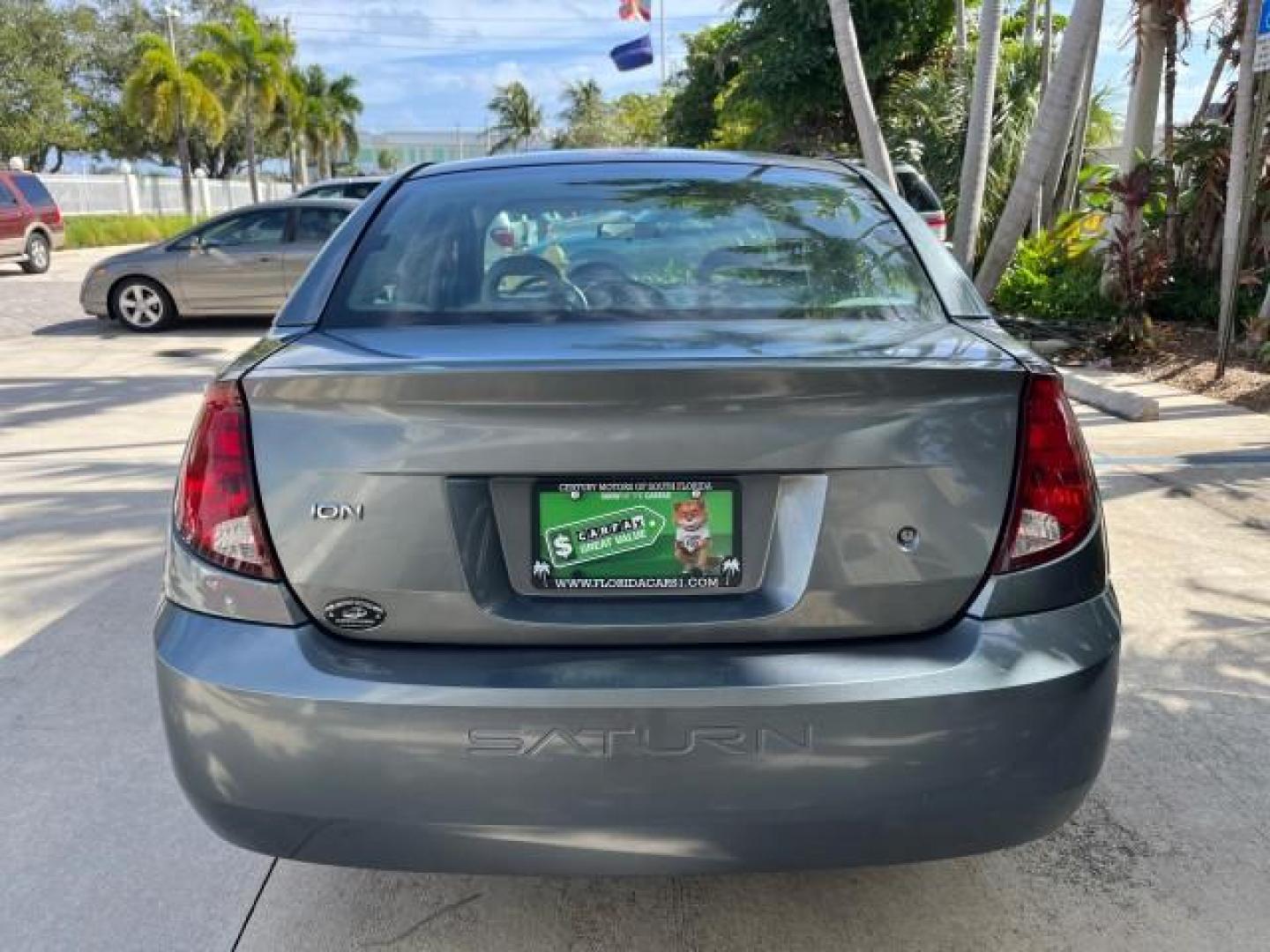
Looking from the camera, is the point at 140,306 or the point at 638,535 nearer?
the point at 638,535

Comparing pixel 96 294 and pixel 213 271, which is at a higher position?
pixel 213 271

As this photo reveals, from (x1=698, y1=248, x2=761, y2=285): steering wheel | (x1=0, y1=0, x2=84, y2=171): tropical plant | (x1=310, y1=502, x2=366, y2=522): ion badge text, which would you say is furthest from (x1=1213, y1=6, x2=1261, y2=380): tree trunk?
(x1=0, y1=0, x2=84, y2=171): tropical plant

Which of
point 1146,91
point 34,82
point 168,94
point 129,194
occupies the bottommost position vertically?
point 129,194

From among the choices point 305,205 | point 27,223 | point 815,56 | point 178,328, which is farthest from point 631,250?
point 27,223

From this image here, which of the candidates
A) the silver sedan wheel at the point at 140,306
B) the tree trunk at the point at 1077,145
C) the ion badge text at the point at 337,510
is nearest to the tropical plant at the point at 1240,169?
the tree trunk at the point at 1077,145

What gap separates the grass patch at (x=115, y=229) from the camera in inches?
1219

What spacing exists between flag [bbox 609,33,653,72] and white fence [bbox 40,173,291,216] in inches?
497

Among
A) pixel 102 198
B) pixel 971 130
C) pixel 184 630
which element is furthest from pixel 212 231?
pixel 102 198

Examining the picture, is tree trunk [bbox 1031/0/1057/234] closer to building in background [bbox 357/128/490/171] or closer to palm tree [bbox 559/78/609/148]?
palm tree [bbox 559/78/609/148]

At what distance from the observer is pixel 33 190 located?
21.7m

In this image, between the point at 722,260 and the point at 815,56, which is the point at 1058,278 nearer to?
the point at 815,56

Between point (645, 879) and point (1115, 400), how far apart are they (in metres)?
6.47

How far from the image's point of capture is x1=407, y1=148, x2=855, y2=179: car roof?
3.24 metres

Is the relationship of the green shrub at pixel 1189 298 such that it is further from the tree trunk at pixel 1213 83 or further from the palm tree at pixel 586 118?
the palm tree at pixel 586 118
